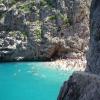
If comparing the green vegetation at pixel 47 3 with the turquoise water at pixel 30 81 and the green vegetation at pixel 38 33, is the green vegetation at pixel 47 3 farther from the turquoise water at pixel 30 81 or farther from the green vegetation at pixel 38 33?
the turquoise water at pixel 30 81

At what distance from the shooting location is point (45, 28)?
47656mm

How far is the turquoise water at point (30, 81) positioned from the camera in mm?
25312

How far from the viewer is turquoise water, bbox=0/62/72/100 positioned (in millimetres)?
25312

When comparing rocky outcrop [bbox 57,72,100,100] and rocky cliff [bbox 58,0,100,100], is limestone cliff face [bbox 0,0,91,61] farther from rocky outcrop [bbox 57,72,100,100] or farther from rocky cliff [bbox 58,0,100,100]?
rocky outcrop [bbox 57,72,100,100]

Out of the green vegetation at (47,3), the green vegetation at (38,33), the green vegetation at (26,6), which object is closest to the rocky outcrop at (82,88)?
the green vegetation at (38,33)

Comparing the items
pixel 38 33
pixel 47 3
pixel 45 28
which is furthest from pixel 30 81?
pixel 47 3

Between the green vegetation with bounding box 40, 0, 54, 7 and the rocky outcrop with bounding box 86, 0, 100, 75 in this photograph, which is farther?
the green vegetation with bounding box 40, 0, 54, 7

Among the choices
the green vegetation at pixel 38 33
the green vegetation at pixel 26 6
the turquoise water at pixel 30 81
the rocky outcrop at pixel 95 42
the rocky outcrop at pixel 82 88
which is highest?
the green vegetation at pixel 26 6

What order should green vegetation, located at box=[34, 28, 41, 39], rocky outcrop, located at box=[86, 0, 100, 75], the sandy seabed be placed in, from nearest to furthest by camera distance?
rocky outcrop, located at box=[86, 0, 100, 75] < the sandy seabed < green vegetation, located at box=[34, 28, 41, 39]

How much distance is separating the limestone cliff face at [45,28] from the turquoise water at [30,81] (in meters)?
5.46

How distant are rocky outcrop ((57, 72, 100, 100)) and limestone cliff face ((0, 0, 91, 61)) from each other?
40.5m

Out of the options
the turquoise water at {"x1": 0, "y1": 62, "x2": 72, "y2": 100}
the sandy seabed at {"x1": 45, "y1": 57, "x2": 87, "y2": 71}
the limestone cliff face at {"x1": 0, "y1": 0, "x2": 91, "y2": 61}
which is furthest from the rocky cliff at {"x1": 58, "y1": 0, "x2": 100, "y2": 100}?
the limestone cliff face at {"x1": 0, "y1": 0, "x2": 91, "y2": 61}

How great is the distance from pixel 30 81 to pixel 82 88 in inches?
1042

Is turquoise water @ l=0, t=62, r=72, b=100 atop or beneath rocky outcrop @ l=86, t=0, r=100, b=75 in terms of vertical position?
beneath
